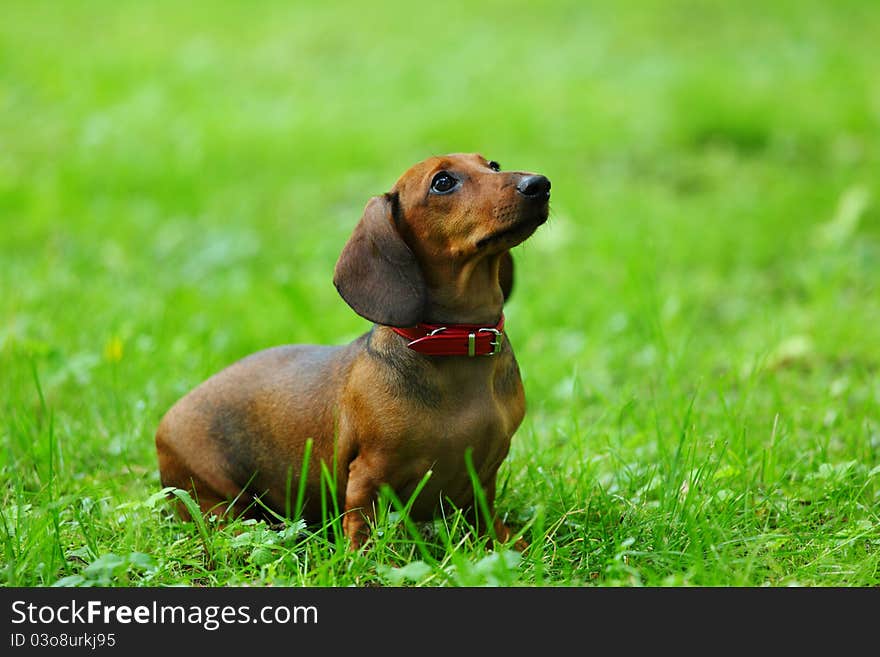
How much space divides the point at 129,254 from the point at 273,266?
Answer: 96 centimetres

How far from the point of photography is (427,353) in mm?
2959

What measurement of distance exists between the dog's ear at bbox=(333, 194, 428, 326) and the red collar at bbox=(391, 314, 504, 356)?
84 mm

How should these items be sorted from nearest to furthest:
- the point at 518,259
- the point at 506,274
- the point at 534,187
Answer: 1. the point at 534,187
2. the point at 506,274
3. the point at 518,259

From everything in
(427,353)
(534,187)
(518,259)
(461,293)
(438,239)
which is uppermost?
(534,187)

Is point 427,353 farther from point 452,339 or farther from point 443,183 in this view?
point 443,183

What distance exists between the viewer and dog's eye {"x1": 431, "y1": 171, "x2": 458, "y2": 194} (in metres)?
2.97

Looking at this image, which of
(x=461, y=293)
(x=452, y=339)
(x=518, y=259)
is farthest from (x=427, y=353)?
(x=518, y=259)

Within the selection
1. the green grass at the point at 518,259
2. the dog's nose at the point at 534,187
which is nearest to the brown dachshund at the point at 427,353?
the dog's nose at the point at 534,187

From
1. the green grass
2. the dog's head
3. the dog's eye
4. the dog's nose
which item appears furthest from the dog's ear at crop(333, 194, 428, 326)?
the green grass

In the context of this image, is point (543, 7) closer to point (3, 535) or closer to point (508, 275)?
point (508, 275)

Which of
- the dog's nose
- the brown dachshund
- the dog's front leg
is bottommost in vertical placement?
the dog's front leg

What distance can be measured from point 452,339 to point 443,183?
442 mm

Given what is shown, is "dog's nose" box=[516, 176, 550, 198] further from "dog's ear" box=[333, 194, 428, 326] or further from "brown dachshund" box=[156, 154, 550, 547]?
"dog's ear" box=[333, 194, 428, 326]
